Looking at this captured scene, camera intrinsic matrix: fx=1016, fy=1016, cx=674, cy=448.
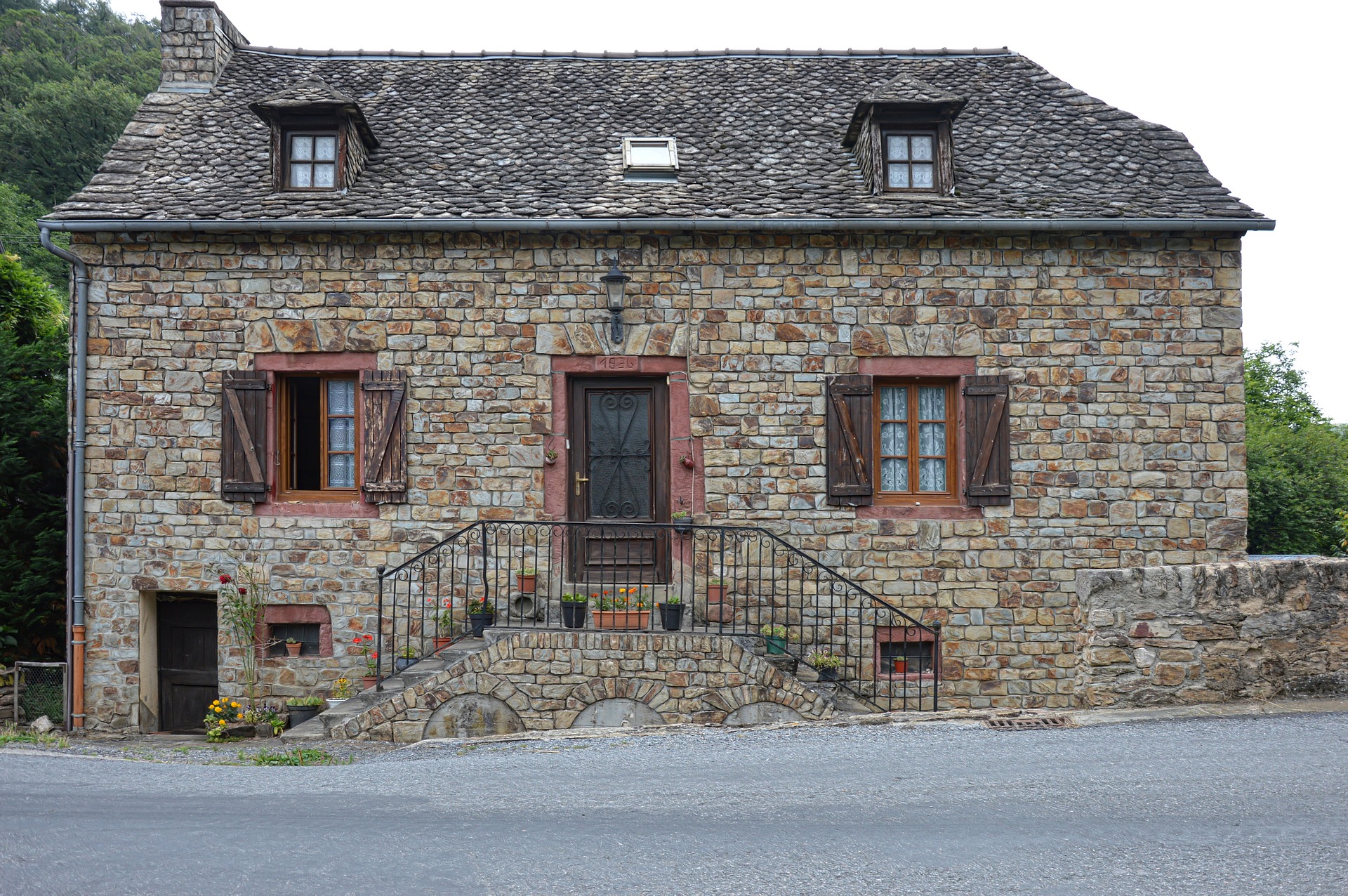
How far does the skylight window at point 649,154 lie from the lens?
32.3 feet

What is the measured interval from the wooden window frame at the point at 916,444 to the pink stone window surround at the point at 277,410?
4.60m

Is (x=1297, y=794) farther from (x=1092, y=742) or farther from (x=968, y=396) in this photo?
(x=968, y=396)

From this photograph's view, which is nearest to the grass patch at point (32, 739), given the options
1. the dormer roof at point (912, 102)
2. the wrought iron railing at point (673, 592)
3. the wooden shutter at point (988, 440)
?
the wrought iron railing at point (673, 592)

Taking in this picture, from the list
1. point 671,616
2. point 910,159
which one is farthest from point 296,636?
point 910,159

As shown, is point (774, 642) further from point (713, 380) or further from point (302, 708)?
point (302, 708)

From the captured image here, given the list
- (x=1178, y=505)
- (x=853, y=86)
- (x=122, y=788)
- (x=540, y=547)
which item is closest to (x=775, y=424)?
(x=540, y=547)

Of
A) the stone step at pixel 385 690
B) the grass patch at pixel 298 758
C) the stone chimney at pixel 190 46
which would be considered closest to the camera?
the grass patch at pixel 298 758

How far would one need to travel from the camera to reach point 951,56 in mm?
11836

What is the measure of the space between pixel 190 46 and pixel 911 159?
25.6 ft

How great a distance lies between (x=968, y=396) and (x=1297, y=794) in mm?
4768

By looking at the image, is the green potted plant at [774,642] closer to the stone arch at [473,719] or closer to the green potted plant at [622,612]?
the green potted plant at [622,612]

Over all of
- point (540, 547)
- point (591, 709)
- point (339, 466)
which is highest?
point (339, 466)

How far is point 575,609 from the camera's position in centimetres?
815

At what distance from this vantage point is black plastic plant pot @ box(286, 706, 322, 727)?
348 inches
